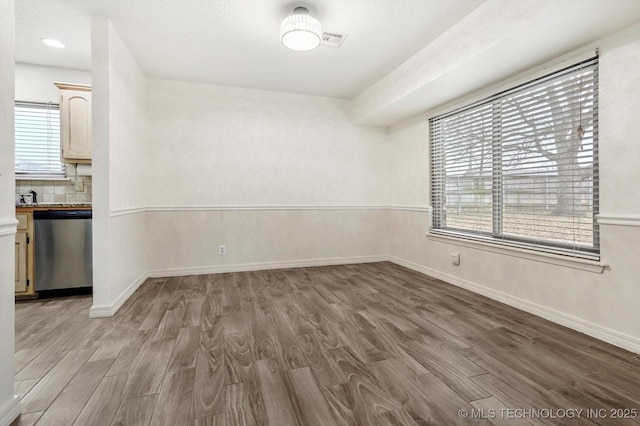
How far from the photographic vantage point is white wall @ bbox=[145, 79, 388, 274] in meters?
3.64

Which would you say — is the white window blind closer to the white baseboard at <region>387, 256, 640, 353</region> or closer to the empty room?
the empty room

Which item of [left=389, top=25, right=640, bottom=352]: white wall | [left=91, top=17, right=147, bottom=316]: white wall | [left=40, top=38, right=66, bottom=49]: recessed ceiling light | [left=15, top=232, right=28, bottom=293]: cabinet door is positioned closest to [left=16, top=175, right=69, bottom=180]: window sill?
[left=15, top=232, right=28, bottom=293]: cabinet door

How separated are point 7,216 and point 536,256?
3.31 metres

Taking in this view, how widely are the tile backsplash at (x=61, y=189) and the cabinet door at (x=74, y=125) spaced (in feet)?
1.11

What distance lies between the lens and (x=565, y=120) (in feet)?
7.40

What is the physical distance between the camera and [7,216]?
124 cm

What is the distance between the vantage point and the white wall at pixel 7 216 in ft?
3.97

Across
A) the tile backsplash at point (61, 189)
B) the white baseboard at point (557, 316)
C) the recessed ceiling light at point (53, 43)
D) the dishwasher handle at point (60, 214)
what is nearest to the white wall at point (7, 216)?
the dishwasher handle at point (60, 214)

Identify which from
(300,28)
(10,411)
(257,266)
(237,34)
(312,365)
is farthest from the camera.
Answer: (257,266)

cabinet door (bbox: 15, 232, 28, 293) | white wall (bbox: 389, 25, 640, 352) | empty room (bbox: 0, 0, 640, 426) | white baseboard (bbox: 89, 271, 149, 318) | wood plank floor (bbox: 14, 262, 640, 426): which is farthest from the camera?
cabinet door (bbox: 15, 232, 28, 293)

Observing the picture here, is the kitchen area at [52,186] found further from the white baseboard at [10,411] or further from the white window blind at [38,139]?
the white baseboard at [10,411]

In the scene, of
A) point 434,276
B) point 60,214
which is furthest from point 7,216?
point 434,276

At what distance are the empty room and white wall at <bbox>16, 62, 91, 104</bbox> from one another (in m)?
0.02

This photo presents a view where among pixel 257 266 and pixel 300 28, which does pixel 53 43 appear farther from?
pixel 257 266
